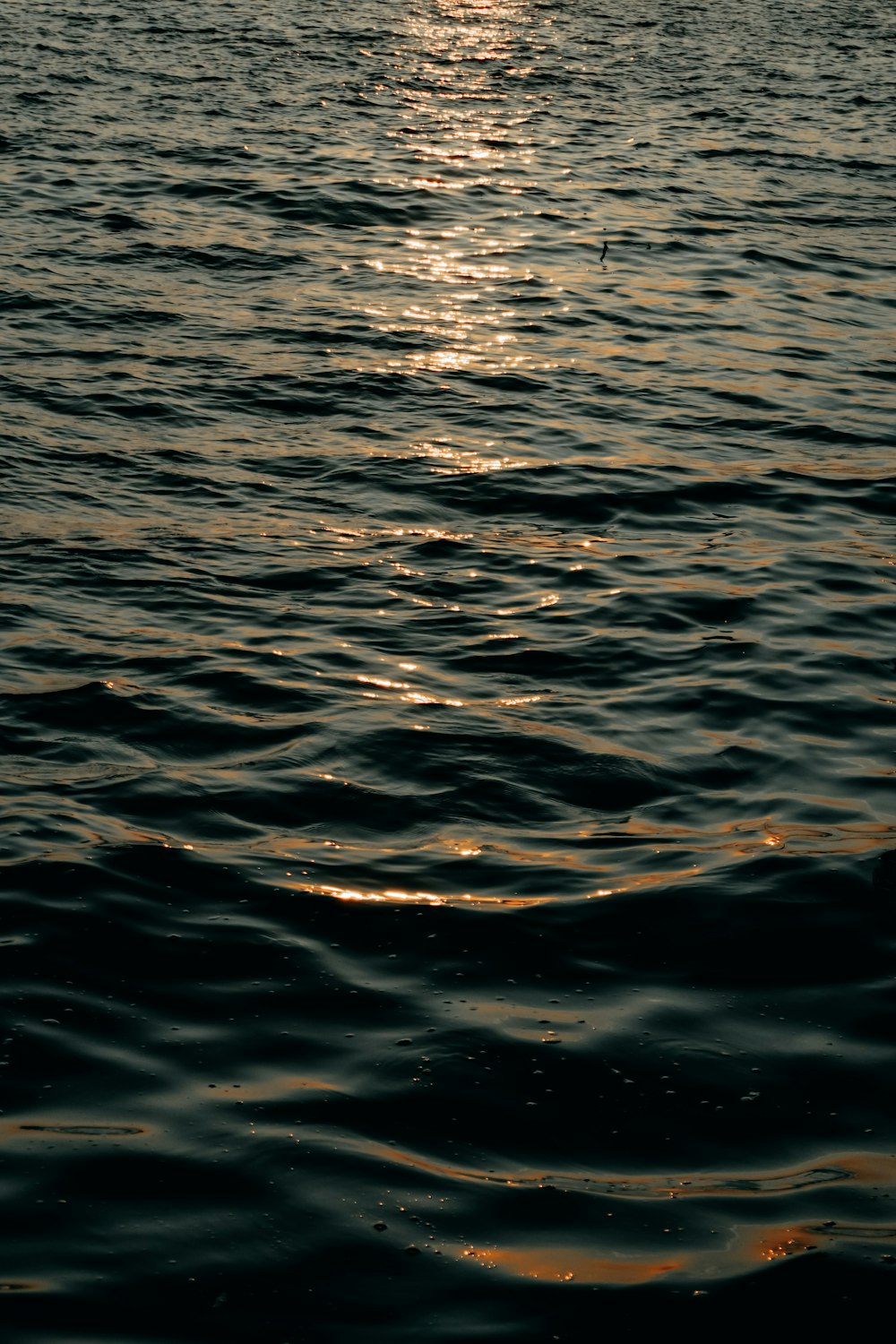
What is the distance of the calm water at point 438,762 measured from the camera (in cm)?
493

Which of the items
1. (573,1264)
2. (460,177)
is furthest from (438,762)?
(460,177)

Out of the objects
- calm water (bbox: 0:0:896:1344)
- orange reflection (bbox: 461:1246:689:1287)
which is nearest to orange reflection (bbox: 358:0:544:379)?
calm water (bbox: 0:0:896:1344)

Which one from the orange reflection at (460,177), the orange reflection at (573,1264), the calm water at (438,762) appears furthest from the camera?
the orange reflection at (460,177)

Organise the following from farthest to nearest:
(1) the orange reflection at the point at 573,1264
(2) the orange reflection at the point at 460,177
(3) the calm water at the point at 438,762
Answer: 1. (2) the orange reflection at the point at 460,177
2. (3) the calm water at the point at 438,762
3. (1) the orange reflection at the point at 573,1264

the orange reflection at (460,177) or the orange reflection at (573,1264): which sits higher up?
the orange reflection at (460,177)

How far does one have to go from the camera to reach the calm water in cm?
493

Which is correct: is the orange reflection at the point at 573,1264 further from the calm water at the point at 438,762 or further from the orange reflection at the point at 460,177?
the orange reflection at the point at 460,177

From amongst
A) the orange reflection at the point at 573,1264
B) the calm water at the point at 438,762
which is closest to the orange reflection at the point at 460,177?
the calm water at the point at 438,762

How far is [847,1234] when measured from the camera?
16.2 ft

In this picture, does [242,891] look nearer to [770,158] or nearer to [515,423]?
[515,423]

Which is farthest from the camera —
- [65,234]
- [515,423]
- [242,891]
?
[65,234]

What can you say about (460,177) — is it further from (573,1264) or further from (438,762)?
(573,1264)

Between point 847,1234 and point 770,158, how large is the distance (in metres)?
20.1

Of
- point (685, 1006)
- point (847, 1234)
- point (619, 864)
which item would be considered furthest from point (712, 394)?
point (847, 1234)
